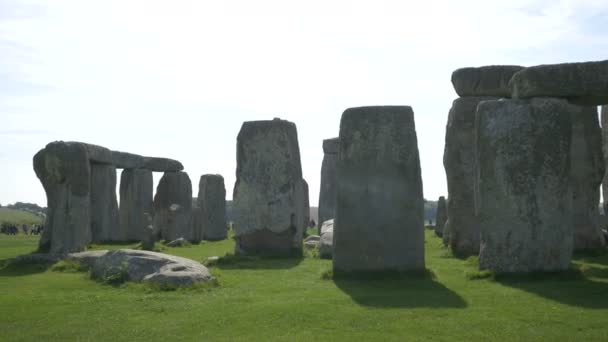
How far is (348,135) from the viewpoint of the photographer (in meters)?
12.8

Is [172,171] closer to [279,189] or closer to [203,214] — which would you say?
[203,214]

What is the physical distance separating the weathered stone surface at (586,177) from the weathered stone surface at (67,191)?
39.7 ft

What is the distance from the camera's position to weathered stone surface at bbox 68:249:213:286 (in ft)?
38.2

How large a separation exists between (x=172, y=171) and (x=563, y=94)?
2227cm

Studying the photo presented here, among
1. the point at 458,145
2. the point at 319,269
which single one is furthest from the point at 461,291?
the point at 458,145

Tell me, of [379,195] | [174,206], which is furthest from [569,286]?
[174,206]

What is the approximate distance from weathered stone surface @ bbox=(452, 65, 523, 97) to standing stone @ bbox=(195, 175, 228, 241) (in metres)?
16.0

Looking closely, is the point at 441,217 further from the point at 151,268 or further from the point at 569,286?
the point at 151,268

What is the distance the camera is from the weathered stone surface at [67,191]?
58.4ft

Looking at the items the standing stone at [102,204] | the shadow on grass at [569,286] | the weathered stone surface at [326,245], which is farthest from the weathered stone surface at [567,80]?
the standing stone at [102,204]

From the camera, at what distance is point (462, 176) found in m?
17.2

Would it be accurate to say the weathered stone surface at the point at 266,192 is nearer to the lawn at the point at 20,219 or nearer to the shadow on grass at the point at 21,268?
the shadow on grass at the point at 21,268

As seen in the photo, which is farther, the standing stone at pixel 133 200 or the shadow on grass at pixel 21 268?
the standing stone at pixel 133 200

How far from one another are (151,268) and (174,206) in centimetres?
1608
